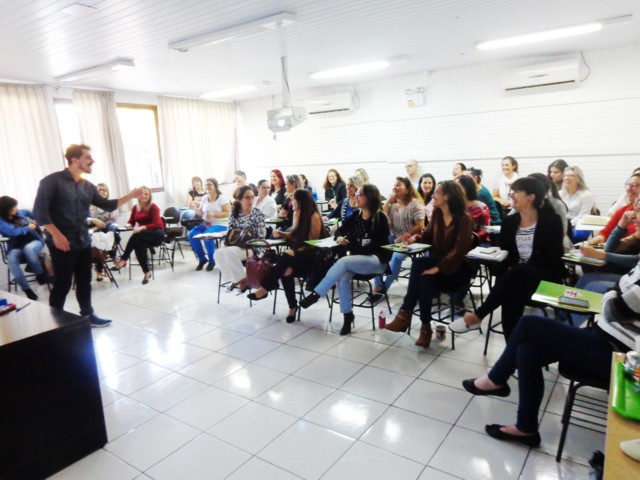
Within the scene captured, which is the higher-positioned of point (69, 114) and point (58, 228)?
point (69, 114)

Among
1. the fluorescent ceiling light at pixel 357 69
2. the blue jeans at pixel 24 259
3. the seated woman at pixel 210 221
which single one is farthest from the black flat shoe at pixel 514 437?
the blue jeans at pixel 24 259

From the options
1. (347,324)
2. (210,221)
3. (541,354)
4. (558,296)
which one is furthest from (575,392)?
(210,221)

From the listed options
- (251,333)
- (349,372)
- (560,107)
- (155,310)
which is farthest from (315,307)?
(560,107)

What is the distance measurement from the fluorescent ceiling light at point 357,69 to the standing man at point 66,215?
405 centimetres

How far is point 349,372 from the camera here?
9.61ft

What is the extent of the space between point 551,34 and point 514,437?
4583 mm

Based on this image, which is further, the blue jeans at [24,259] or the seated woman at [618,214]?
the blue jeans at [24,259]

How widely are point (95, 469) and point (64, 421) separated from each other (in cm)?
29

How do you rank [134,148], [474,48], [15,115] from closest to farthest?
[474,48]
[15,115]
[134,148]

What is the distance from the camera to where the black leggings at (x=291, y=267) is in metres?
3.84

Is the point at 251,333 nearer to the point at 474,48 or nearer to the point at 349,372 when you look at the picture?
the point at 349,372

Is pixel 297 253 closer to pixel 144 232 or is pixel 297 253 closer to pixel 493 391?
pixel 493 391

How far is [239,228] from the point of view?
14.9 ft

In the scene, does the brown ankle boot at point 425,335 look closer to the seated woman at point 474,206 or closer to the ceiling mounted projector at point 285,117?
the seated woman at point 474,206
